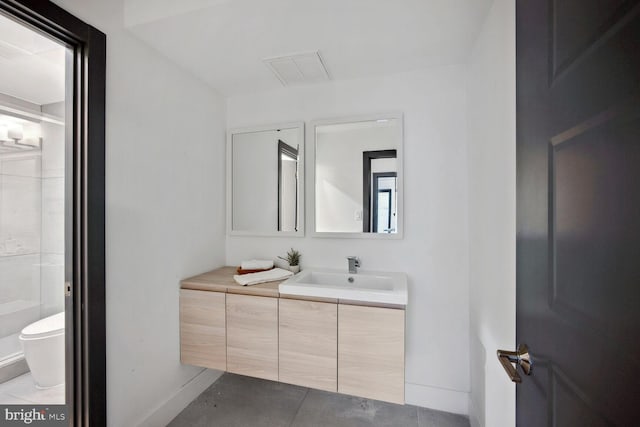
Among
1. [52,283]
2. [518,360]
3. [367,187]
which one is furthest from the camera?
[367,187]

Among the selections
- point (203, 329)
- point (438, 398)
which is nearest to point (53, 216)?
point (203, 329)

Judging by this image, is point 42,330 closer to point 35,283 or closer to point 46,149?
point 35,283

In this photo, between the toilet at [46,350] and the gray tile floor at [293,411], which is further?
the gray tile floor at [293,411]

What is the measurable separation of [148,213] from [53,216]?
40 centimetres

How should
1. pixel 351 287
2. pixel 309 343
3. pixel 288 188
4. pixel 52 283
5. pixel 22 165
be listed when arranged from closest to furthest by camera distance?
pixel 22 165 → pixel 52 283 → pixel 309 343 → pixel 351 287 → pixel 288 188

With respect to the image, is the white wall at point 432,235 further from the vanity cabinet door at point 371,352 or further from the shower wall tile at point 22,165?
the shower wall tile at point 22,165

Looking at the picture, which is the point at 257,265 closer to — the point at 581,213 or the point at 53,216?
the point at 53,216

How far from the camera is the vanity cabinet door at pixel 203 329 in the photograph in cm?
174

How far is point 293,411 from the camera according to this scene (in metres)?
1.80

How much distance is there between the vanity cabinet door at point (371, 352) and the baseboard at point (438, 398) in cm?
50

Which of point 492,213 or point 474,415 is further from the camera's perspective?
point 474,415

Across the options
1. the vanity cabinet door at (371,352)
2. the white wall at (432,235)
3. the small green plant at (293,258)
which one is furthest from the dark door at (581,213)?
the small green plant at (293,258)

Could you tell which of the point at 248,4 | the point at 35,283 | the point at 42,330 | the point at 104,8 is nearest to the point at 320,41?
the point at 248,4

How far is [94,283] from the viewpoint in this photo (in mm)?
1299
